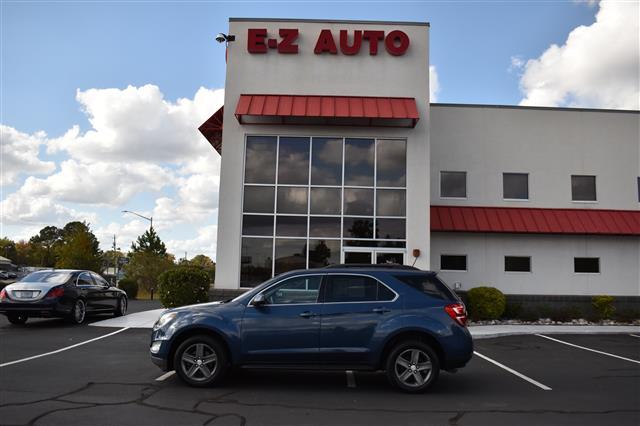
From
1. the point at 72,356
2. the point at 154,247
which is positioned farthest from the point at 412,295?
the point at 154,247

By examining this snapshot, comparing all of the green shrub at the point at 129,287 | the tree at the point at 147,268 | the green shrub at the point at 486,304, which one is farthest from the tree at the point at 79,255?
the green shrub at the point at 486,304

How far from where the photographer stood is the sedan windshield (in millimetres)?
14414

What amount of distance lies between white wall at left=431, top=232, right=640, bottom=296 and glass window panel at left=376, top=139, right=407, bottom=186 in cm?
313

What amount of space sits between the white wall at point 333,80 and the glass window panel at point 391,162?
221 millimetres

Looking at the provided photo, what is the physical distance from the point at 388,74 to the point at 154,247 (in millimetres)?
38635

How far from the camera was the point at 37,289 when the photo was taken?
13.8 m

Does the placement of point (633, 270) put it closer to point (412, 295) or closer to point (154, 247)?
point (412, 295)

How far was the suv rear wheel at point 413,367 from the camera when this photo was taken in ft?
23.7

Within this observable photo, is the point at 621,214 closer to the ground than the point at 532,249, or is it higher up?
higher up

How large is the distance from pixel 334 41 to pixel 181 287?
9272 millimetres

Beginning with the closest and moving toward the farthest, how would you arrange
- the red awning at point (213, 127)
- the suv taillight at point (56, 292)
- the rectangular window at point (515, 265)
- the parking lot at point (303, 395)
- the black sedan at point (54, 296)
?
the parking lot at point (303, 395) → the black sedan at point (54, 296) → the suv taillight at point (56, 292) → the red awning at point (213, 127) → the rectangular window at point (515, 265)

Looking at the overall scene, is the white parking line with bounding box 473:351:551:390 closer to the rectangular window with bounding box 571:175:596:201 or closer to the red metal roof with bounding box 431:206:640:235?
the red metal roof with bounding box 431:206:640:235

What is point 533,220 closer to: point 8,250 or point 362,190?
point 362,190

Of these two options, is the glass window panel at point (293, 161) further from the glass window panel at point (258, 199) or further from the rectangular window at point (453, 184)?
the rectangular window at point (453, 184)
